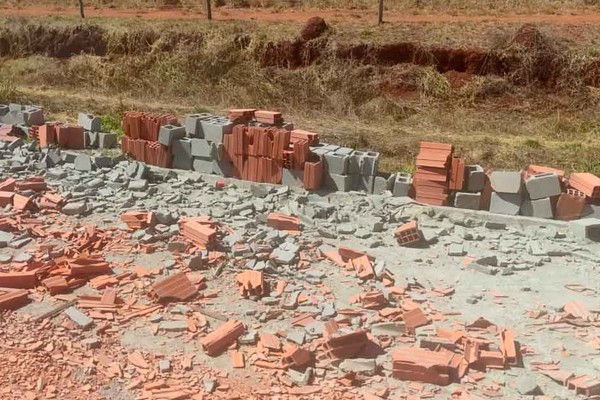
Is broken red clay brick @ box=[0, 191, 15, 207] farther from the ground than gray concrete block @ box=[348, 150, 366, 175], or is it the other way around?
gray concrete block @ box=[348, 150, 366, 175]

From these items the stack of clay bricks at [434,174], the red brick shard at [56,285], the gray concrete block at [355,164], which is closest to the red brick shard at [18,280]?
the red brick shard at [56,285]

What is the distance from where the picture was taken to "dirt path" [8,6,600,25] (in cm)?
1727

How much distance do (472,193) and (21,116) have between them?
733 cm

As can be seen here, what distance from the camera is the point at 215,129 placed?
8.68 m

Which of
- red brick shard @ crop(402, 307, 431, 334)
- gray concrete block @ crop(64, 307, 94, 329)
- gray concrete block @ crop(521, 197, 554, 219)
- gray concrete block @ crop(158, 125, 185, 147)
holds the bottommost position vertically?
gray concrete block @ crop(64, 307, 94, 329)

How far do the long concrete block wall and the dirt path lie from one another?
1003 cm

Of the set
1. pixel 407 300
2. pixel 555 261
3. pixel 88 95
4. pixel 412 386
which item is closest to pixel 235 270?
pixel 407 300

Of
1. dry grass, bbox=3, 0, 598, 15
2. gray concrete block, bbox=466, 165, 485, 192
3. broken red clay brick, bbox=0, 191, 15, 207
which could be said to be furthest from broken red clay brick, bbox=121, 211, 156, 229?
dry grass, bbox=3, 0, 598, 15

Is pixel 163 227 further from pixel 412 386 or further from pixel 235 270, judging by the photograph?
pixel 412 386

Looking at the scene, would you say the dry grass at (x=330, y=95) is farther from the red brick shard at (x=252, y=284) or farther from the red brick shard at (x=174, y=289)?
the red brick shard at (x=174, y=289)

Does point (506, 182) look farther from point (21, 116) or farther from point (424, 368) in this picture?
point (21, 116)

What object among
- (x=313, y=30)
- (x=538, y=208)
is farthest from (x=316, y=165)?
(x=313, y=30)

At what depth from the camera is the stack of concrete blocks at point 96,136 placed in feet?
32.9

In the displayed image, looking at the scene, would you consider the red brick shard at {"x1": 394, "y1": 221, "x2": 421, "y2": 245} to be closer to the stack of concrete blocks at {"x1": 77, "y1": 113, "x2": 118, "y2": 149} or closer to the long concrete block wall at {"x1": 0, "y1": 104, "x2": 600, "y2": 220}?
the long concrete block wall at {"x1": 0, "y1": 104, "x2": 600, "y2": 220}
